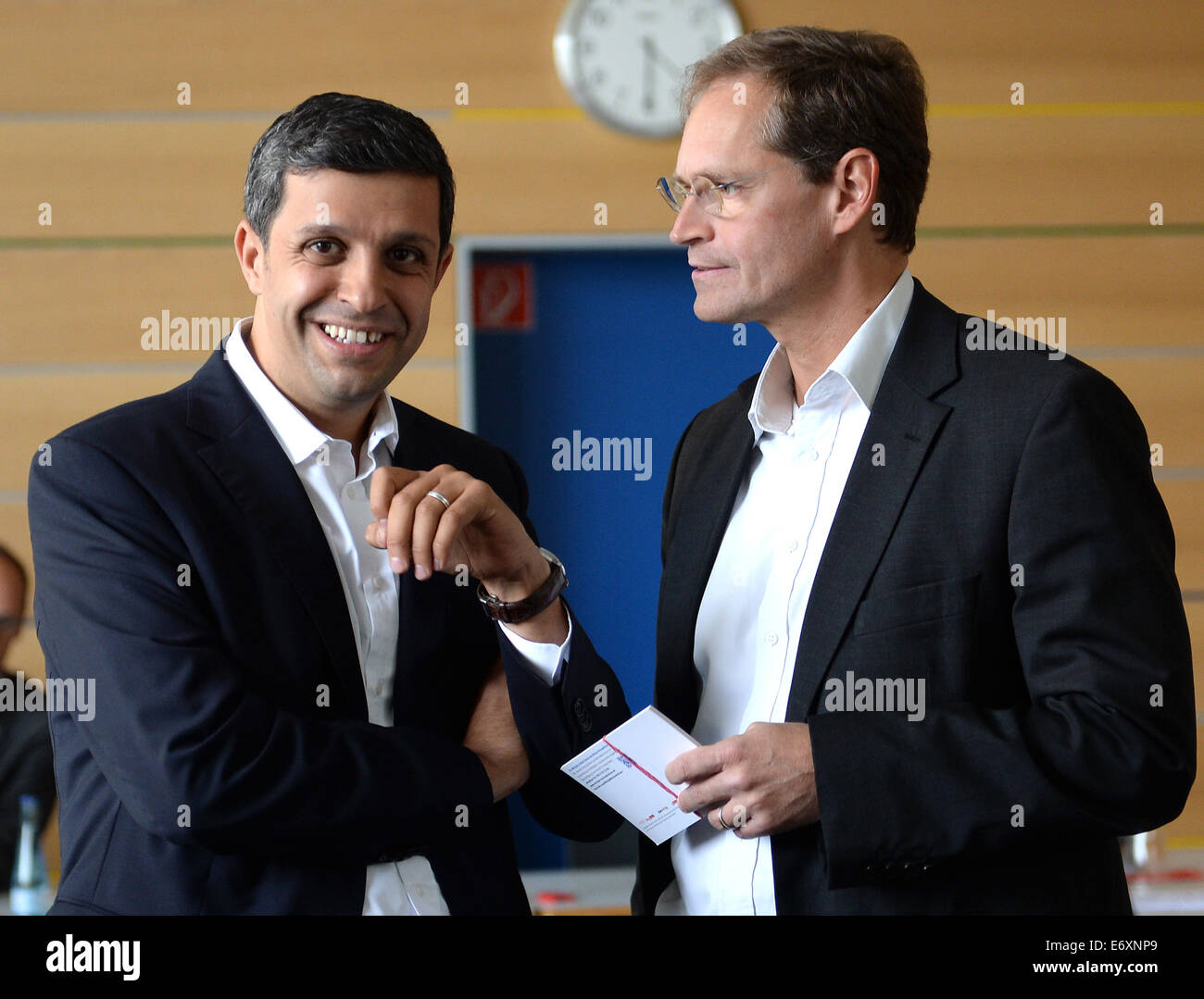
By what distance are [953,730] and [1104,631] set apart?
199mm

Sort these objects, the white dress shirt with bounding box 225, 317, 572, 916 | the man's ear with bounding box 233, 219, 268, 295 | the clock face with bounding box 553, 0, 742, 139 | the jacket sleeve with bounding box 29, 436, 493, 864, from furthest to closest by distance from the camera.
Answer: the clock face with bounding box 553, 0, 742, 139, the man's ear with bounding box 233, 219, 268, 295, the white dress shirt with bounding box 225, 317, 572, 916, the jacket sleeve with bounding box 29, 436, 493, 864

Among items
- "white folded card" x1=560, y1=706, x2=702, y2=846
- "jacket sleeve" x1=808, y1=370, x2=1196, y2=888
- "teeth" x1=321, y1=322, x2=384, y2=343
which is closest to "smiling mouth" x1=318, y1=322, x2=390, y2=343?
"teeth" x1=321, y1=322, x2=384, y2=343

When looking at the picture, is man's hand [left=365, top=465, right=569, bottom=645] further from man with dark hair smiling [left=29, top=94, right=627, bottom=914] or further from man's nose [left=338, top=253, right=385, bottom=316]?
man's nose [left=338, top=253, right=385, bottom=316]

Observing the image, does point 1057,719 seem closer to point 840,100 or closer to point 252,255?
point 840,100

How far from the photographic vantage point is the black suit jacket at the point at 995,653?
4.65 feet

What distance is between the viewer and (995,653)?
1.51 m

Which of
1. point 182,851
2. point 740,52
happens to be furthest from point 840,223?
point 182,851

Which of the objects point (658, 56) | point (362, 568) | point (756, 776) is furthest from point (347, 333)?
point (658, 56)

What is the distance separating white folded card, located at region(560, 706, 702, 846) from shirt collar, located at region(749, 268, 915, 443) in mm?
485

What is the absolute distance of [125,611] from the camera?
4.66 ft

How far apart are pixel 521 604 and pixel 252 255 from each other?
0.57 metres

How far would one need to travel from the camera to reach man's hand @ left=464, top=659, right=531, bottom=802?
159cm

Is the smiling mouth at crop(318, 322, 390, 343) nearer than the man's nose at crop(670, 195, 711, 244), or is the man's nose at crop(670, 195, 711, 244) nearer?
the smiling mouth at crop(318, 322, 390, 343)

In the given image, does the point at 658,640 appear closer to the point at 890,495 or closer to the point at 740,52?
the point at 890,495
